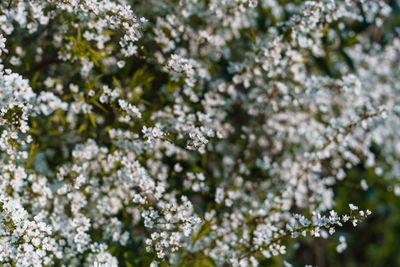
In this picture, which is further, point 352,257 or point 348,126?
point 352,257

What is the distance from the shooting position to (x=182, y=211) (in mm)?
3340

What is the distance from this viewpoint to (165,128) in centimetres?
401

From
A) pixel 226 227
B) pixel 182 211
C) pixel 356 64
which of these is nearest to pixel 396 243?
pixel 356 64

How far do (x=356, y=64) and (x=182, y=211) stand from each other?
401 cm

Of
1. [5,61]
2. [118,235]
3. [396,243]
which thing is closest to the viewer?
[5,61]

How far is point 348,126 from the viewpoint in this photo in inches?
172

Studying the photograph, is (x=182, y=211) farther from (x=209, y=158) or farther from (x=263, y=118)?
(x=263, y=118)

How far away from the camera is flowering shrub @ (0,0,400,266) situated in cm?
335

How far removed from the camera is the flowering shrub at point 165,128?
335cm

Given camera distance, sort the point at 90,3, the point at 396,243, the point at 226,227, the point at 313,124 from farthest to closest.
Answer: the point at 396,243 < the point at 313,124 < the point at 226,227 < the point at 90,3

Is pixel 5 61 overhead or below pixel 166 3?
below

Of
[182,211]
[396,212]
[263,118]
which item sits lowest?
[182,211]

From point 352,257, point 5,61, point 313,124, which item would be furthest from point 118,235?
point 352,257

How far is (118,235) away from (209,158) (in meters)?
1.78
